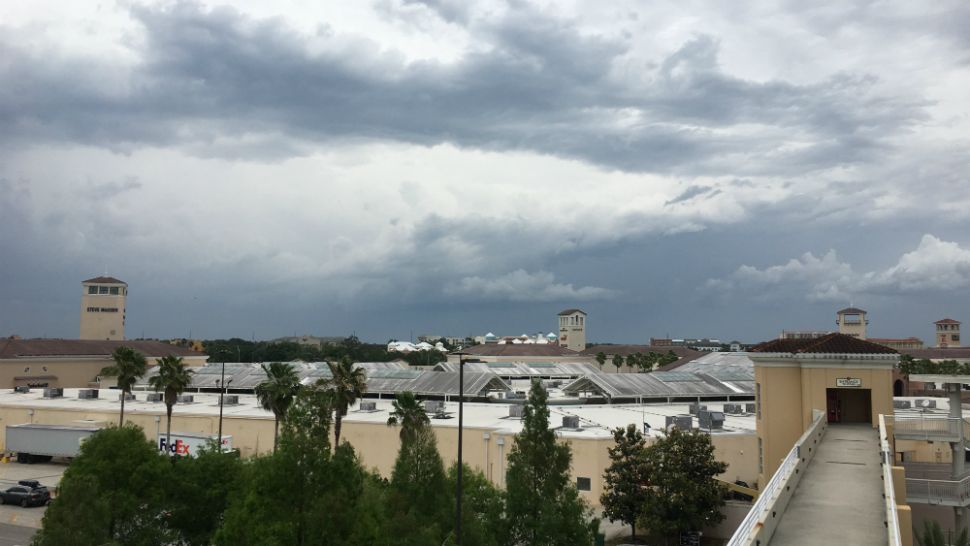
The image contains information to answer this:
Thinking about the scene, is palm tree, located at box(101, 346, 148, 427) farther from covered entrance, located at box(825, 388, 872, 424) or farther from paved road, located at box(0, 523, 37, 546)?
covered entrance, located at box(825, 388, 872, 424)

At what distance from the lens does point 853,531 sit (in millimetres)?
17719

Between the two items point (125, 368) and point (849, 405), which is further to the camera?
point (125, 368)

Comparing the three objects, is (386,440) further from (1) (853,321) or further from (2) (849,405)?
(1) (853,321)

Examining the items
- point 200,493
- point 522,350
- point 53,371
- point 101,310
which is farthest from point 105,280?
point 200,493

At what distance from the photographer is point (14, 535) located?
43000 mm

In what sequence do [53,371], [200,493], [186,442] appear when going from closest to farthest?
[200,493] → [186,442] → [53,371]

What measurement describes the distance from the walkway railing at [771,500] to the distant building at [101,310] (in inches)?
5838

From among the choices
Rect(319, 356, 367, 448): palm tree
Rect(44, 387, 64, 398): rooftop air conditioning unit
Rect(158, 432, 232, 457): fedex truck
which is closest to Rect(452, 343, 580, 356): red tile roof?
Rect(44, 387, 64, 398): rooftop air conditioning unit

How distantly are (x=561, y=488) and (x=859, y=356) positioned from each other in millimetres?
15213

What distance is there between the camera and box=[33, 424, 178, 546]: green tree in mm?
26328

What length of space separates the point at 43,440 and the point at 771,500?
66394 millimetres

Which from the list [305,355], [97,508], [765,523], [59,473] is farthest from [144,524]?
[305,355]

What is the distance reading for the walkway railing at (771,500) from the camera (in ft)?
50.4

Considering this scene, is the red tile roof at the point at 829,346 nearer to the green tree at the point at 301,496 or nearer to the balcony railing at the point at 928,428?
the balcony railing at the point at 928,428
